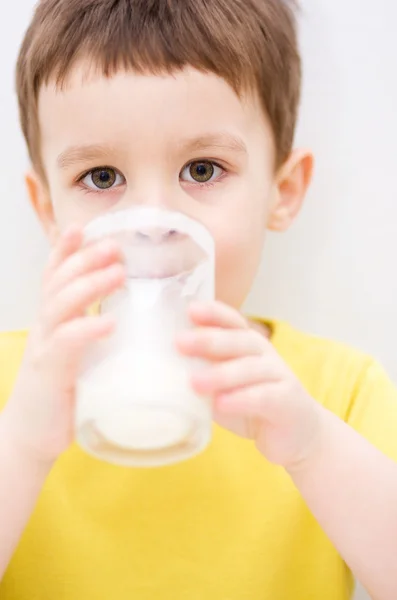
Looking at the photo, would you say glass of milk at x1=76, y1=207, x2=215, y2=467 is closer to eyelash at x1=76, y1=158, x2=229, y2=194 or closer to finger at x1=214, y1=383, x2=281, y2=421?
finger at x1=214, y1=383, x2=281, y2=421

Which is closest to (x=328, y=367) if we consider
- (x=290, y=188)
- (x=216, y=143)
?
(x=290, y=188)

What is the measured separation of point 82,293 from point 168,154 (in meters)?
0.20

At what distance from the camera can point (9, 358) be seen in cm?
90

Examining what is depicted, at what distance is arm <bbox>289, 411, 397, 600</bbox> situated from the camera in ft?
2.16

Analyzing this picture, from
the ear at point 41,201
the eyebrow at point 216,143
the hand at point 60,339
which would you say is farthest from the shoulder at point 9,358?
the eyebrow at point 216,143

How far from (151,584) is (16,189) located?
0.56 m

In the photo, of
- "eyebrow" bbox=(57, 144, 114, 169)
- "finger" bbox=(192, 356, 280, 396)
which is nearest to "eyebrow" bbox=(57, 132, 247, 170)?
"eyebrow" bbox=(57, 144, 114, 169)

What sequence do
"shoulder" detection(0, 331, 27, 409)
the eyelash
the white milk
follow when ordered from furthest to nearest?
"shoulder" detection(0, 331, 27, 409)
the eyelash
the white milk

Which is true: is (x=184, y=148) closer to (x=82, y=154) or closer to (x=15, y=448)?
(x=82, y=154)

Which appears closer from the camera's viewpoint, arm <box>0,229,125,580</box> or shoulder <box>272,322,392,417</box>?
arm <box>0,229,125,580</box>

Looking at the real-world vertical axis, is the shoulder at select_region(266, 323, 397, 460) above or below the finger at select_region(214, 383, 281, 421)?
below

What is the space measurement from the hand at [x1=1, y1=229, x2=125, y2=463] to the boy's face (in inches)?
5.7

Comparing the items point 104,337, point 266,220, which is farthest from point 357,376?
point 104,337

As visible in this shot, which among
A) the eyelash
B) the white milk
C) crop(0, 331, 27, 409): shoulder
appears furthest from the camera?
crop(0, 331, 27, 409): shoulder
